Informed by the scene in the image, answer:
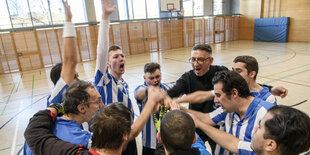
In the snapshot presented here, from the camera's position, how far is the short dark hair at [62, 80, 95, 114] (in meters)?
1.83

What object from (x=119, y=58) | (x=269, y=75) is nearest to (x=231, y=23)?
(x=269, y=75)

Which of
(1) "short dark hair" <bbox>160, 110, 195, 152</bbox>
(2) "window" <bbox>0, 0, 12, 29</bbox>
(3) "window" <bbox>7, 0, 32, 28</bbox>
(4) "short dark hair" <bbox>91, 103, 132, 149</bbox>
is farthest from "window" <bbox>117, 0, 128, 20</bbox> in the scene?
(1) "short dark hair" <bbox>160, 110, 195, 152</bbox>

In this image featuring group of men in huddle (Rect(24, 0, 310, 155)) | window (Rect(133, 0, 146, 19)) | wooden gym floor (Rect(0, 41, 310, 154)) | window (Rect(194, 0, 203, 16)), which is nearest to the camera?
group of men in huddle (Rect(24, 0, 310, 155))

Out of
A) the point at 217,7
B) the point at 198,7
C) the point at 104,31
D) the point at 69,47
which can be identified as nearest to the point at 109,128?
the point at 69,47

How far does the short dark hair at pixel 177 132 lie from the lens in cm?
145

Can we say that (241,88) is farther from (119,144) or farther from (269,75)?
(269,75)

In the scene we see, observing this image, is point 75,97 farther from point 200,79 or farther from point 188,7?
point 188,7

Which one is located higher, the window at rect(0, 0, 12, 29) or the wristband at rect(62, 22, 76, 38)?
the window at rect(0, 0, 12, 29)

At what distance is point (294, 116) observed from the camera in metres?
1.35

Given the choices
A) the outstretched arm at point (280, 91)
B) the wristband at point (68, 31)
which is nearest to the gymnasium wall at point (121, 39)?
the wristband at point (68, 31)

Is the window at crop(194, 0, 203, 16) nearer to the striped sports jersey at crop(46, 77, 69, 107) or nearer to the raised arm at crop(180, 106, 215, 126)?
the raised arm at crop(180, 106, 215, 126)

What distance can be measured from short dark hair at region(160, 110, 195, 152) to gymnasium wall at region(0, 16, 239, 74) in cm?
1624

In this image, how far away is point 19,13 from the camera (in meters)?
15.0

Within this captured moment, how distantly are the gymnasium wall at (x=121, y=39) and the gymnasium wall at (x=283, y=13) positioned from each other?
A: 5.15 ft
